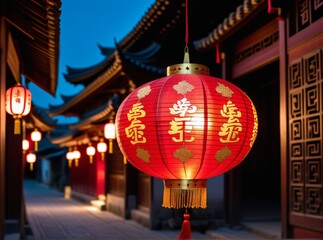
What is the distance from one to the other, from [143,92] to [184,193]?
98cm

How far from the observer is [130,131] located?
4.73m

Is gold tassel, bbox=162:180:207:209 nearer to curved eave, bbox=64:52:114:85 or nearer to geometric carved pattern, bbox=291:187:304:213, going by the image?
geometric carved pattern, bbox=291:187:304:213

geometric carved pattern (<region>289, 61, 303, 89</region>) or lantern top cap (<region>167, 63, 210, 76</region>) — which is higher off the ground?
geometric carved pattern (<region>289, 61, 303, 89</region>)

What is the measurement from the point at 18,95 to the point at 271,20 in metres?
4.60

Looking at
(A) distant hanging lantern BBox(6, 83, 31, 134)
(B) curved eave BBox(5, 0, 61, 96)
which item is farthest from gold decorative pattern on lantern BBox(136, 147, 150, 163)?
(A) distant hanging lantern BBox(6, 83, 31, 134)

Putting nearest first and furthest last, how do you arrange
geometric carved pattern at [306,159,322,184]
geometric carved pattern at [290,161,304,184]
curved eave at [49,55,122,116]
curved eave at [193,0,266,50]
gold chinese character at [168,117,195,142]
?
gold chinese character at [168,117,195,142] → geometric carved pattern at [306,159,322,184] → geometric carved pattern at [290,161,304,184] → curved eave at [193,0,266,50] → curved eave at [49,55,122,116]

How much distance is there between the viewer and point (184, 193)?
4723 mm

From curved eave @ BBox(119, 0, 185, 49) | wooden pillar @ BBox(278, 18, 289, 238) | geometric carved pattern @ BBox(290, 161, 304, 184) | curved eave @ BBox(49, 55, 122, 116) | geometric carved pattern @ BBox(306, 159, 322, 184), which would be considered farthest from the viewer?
curved eave @ BBox(49, 55, 122, 116)

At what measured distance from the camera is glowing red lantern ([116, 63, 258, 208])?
4488mm

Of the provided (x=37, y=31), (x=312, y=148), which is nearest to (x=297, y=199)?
(x=312, y=148)

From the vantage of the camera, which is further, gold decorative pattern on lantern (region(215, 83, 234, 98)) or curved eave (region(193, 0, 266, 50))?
curved eave (region(193, 0, 266, 50))

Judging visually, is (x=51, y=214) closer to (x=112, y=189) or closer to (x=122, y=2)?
(x=112, y=189)

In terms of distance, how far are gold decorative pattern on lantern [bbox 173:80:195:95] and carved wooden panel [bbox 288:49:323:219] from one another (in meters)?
3.05

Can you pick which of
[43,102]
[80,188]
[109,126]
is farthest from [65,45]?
[109,126]
